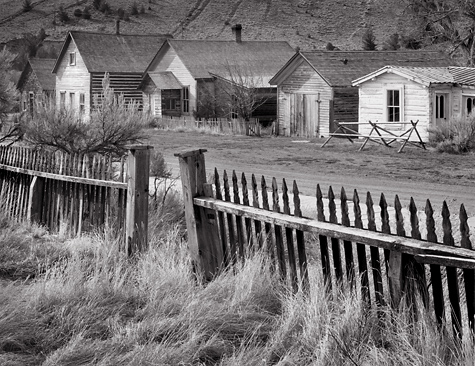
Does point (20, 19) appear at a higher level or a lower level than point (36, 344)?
higher

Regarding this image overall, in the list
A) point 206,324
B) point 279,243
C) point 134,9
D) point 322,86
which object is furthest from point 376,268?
point 134,9

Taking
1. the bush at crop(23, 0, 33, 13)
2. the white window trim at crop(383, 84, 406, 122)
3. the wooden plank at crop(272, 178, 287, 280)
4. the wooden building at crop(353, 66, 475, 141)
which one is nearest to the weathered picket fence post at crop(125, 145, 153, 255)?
the wooden plank at crop(272, 178, 287, 280)

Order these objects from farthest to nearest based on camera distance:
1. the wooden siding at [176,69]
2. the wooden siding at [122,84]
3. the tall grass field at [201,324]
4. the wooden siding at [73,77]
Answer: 1. the wooden siding at [73,77]
2. the wooden siding at [122,84]
3. the wooden siding at [176,69]
4. the tall grass field at [201,324]

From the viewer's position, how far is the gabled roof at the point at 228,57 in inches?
1929

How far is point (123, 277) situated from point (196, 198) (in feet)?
3.08

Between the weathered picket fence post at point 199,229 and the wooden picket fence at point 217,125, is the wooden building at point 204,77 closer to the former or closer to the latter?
the wooden picket fence at point 217,125

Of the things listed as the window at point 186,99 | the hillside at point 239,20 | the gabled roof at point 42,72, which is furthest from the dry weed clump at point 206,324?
the hillside at point 239,20

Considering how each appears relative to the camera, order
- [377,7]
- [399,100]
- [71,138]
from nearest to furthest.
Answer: [71,138] < [399,100] < [377,7]

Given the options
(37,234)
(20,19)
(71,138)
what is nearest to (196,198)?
(37,234)

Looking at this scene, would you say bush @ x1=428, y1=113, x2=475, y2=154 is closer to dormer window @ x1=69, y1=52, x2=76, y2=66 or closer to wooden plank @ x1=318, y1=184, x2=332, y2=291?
wooden plank @ x1=318, y1=184, x2=332, y2=291

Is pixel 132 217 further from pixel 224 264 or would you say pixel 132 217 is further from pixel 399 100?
pixel 399 100

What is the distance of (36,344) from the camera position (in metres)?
5.72

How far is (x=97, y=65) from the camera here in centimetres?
5294

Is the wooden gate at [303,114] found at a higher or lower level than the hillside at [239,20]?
lower
